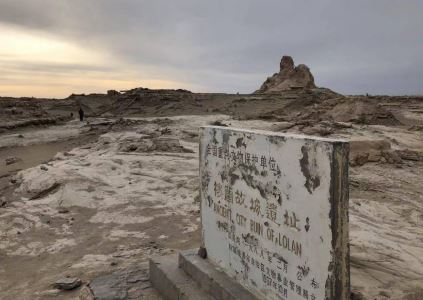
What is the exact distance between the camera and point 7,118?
23.0 m

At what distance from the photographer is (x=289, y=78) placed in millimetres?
43219

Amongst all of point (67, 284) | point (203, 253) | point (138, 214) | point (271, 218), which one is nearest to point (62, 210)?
point (138, 214)

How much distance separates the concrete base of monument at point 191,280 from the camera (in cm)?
358

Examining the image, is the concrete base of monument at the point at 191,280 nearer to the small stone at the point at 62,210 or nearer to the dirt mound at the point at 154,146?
the small stone at the point at 62,210

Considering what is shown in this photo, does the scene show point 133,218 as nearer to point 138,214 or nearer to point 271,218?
point 138,214

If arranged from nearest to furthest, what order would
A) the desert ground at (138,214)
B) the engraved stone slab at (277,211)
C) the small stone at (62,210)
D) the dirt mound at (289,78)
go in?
1. the engraved stone slab at (277,211)
2. the desert ground at (138,214)
3. the small stone at (62,210)
4. the dirt mound at (289,78)

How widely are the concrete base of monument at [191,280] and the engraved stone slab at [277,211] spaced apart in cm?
9

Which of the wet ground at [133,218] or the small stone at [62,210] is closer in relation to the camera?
the wet ground at [133,218]

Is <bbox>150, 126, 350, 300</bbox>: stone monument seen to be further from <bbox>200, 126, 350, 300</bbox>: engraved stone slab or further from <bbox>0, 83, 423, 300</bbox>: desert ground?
<bbox>0, 83, 423, 300</bbox>: desert ground

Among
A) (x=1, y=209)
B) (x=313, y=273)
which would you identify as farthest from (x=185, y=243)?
(x=1, y=209)

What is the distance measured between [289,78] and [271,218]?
136ft

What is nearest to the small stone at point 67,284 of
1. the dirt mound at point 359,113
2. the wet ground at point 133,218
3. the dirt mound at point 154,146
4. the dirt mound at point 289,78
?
the wet ground at point 133,218

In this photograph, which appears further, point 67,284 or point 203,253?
point 67,284

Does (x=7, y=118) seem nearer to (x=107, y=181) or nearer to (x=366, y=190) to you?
(x=107, y=181)
